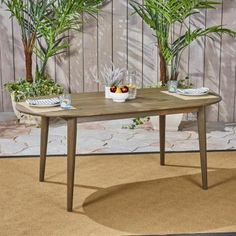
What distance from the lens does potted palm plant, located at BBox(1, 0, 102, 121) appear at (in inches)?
189

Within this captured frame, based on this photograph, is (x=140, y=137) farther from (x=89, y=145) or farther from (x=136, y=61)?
(x=136, y=61)

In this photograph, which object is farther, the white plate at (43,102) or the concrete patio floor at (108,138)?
the concrete patio floor at (108,138)

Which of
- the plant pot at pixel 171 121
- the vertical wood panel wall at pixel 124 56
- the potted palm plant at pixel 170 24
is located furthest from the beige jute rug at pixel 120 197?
the vertical wood panel wall at pixel 124 56

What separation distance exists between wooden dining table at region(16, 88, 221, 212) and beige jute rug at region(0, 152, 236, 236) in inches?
5.8

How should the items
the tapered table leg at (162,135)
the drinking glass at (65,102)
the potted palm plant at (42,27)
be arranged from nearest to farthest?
1. the drinking glass at (65,102)
2. the tapered table leg at (162,135)
3. the potted palm plant at (42,27)

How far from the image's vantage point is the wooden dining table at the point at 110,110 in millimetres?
2953

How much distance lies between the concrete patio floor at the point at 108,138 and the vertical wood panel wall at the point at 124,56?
0.41 meters

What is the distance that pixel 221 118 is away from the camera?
5.35m

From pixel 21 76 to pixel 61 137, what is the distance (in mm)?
1015

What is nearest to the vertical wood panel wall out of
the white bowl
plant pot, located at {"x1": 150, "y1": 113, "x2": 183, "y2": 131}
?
plant pot, located at {"x1": 150, "y1": 113, "x2": 183, "y2": 131}

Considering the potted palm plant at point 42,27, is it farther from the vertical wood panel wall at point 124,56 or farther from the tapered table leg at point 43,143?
the tapered table leg at point 43,143

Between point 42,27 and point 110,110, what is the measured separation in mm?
2117

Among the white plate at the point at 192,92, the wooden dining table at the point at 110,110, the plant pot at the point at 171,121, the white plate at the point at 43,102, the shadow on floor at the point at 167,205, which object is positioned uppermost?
the white plate at the point at 192,92

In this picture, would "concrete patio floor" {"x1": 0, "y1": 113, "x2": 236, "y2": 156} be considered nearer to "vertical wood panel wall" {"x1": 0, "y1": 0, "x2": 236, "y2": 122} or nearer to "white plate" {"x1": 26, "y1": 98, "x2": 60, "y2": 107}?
"vertical wood panel wall" {"x1": 0, "y1": 0, "x2": 236, "y2": 122}
